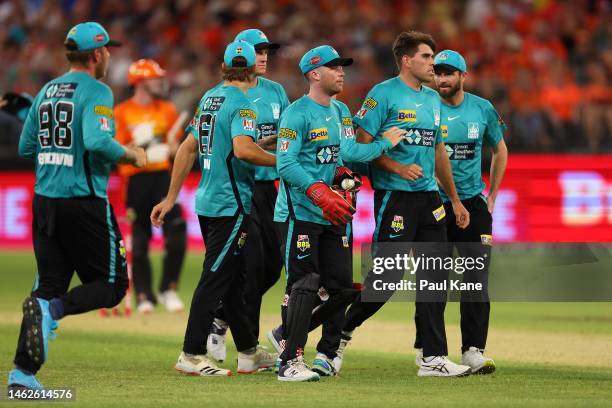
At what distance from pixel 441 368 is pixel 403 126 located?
1.93 meters

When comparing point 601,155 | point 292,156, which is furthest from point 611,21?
point 292,156

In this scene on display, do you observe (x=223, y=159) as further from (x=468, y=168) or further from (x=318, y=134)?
(x=468, y=168)

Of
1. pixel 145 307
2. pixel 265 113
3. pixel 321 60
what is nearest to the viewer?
pixel 321 60

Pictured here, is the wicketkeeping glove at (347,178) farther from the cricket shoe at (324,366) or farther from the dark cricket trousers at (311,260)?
the cricket shoe at (324,366)

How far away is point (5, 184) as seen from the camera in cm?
2220

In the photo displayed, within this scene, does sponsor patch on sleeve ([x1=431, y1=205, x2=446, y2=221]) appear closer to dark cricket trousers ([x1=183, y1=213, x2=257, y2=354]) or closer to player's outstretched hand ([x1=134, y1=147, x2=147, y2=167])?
dark cricket trousers ([x1=183, y1=213, x2=257, y2=354])

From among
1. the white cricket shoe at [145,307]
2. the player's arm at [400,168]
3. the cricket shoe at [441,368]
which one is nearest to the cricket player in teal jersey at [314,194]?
the player's arm at [400,168]

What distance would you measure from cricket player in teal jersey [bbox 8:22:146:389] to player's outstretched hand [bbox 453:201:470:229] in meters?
2.82

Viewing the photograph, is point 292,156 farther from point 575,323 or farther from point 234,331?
point 575,323

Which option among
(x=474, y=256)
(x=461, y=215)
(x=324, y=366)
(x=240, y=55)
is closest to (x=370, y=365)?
(x=324, y=366)

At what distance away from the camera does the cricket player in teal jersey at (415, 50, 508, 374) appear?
10.9 metres

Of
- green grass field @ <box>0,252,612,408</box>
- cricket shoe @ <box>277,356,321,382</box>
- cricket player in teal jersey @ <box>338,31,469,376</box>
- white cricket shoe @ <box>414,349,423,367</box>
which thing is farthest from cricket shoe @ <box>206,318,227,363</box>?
white cricket shoe @ <box>414,349,423,367</box>

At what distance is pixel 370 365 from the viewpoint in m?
11.2

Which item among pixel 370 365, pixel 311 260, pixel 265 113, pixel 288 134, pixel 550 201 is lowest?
pixel 370 365
